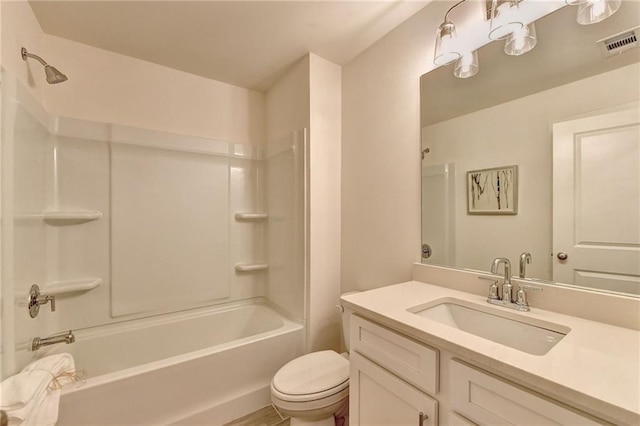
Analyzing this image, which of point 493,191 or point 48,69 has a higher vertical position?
point 48,69

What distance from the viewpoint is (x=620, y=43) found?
35.7 inches

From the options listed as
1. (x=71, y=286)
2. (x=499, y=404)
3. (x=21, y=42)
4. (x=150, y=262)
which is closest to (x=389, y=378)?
(x=499, y=404)

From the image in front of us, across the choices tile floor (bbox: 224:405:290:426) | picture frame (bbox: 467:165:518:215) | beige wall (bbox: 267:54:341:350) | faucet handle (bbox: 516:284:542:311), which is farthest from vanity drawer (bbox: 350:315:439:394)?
tile floor (bbox: 224:405:290:426)

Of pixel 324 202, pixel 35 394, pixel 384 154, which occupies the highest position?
pixel 384 154

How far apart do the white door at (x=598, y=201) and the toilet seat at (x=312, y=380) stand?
1.10m

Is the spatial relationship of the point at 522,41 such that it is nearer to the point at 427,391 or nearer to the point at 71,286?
the point at 427,391

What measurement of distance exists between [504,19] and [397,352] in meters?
1.43

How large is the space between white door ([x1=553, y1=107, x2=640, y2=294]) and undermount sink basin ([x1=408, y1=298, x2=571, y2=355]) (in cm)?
23

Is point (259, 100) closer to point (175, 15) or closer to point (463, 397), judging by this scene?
point (175, 15)

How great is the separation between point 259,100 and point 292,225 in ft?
4.32

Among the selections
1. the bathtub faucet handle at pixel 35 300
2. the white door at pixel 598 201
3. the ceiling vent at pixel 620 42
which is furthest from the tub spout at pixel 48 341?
the ceiling vent at pixel 620 42

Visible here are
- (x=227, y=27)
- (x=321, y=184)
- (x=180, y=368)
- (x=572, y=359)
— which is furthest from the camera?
(x=321, y=184)

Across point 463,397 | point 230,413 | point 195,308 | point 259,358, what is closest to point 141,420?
point 230,413

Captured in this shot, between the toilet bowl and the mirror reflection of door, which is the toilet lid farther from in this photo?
the mirror reflection of door
